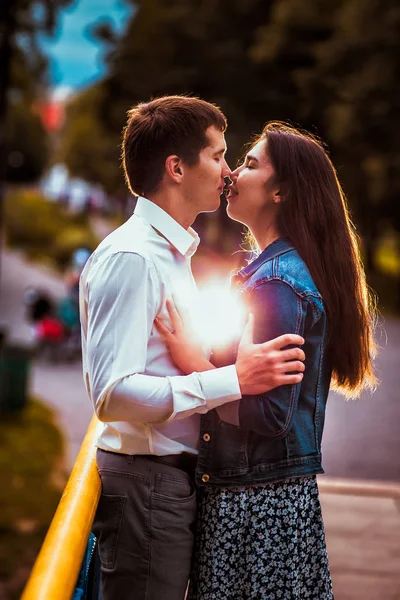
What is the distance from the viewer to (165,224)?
218 centimetres

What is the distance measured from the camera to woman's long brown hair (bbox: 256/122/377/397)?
2.19 m

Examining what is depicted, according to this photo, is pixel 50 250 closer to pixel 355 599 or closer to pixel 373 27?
pixel 373 27

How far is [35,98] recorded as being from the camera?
46.9 feet

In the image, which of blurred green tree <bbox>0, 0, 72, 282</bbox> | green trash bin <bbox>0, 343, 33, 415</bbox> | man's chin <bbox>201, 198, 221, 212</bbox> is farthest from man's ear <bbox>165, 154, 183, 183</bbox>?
blurred green tree <bbox>0, 0, 72, 282</bbox>

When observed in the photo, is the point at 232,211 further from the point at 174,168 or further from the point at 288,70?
the point at 288,70

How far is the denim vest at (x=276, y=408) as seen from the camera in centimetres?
205

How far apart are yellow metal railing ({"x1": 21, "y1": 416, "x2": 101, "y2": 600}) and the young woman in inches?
11.7

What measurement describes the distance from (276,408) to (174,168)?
0.65 meters

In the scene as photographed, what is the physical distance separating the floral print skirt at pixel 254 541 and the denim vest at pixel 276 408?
53 mm

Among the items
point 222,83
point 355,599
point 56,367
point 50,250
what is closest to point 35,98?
point 56,367

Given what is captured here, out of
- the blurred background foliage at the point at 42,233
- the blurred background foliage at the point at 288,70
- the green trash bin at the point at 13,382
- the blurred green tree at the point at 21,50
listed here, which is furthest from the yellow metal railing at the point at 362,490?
the blurred background foliage at the point at 42,233

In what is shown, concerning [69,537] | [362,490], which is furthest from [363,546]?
[69,537]

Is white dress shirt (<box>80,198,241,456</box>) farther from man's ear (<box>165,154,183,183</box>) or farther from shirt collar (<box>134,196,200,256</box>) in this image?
man's ear (<box>165,154,183,183</box>)

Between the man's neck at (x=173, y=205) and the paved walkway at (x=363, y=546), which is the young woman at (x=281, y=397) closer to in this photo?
the man's neck at (x=173, y=205)
